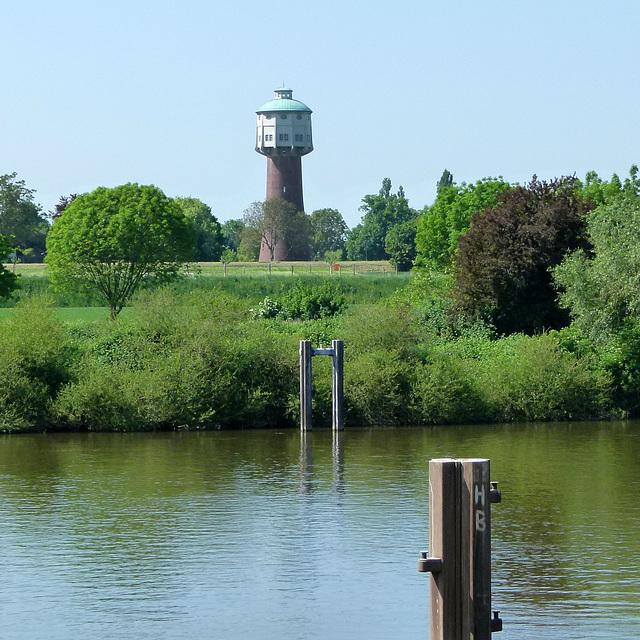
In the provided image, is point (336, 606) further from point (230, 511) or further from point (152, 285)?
point (152, 285)

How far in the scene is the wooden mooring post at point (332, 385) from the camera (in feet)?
98.4

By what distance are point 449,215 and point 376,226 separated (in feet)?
193

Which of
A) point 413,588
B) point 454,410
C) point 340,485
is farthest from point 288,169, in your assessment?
point 413,588

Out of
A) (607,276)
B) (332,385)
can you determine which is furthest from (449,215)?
(332,385)

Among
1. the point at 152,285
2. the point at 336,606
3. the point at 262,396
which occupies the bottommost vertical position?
the point at 336,606

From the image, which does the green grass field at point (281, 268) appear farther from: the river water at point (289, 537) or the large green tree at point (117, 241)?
the river water at point (289, 537)

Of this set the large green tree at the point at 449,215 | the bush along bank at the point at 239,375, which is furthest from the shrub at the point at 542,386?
the large green tree at the point at 449,215

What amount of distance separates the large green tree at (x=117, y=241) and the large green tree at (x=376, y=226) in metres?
70.8

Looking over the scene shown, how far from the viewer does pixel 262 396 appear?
3216 centimetres

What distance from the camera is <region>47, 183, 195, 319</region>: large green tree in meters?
57.3

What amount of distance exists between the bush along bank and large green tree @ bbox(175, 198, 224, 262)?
82970mm

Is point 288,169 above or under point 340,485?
above

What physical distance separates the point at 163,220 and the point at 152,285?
3.42 m

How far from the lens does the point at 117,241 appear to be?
56844mm
